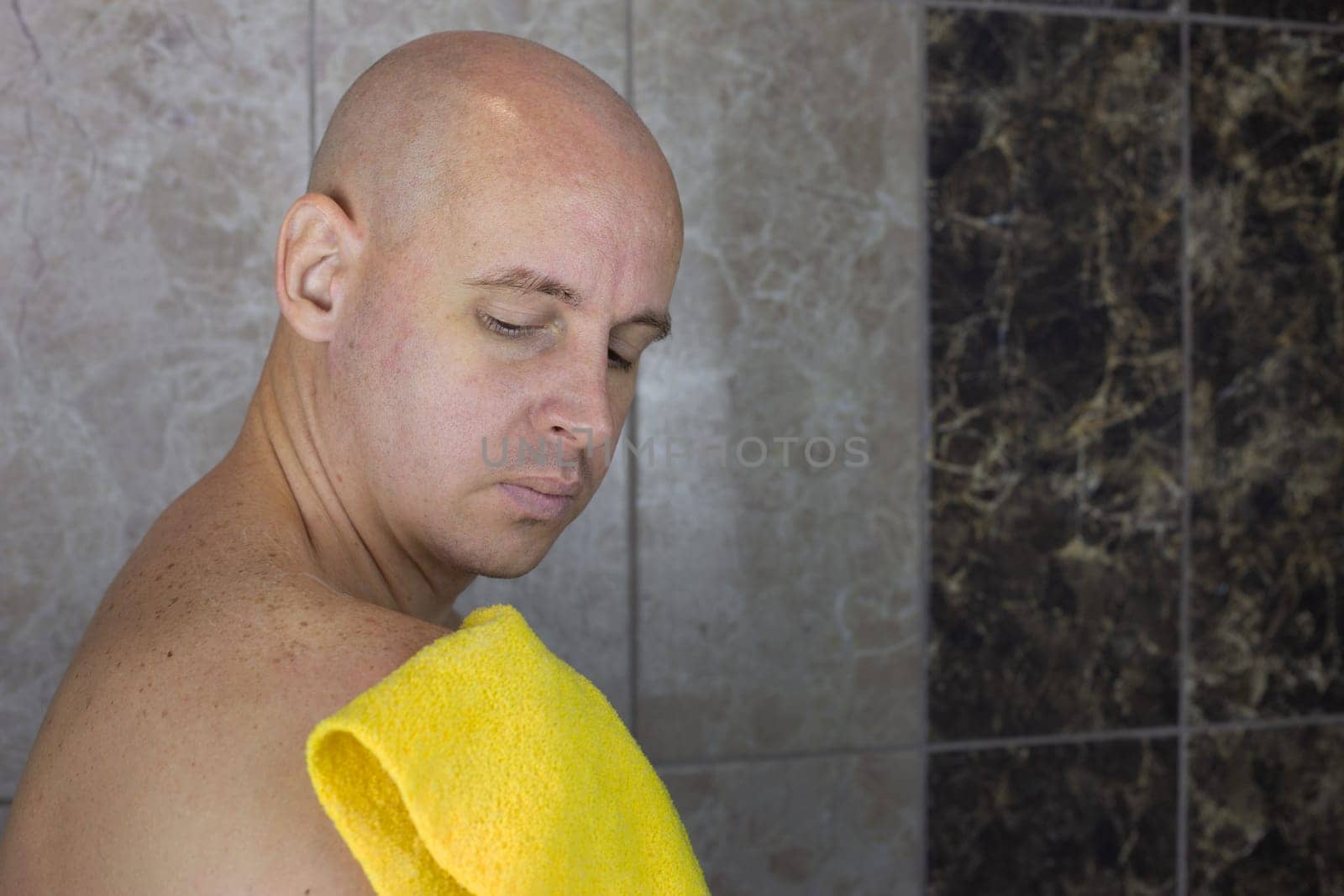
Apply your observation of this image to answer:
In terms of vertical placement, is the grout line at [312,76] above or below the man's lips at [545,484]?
above

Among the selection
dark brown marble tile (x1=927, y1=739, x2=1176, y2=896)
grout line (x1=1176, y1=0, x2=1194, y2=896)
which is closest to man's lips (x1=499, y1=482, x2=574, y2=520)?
dark brown marble tile (x1=927, y1=739, x2=1176, y2=896)

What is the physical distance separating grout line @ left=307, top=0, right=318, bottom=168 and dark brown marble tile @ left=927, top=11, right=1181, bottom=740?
2.52ft

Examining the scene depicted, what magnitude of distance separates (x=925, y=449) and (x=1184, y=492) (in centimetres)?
40

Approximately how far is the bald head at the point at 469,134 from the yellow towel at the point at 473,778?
0.30 metres

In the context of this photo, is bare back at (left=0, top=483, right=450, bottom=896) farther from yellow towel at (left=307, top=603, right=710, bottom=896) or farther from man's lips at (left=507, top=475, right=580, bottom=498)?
man's lips at (left=507, top=475, right=580, bottom=498)

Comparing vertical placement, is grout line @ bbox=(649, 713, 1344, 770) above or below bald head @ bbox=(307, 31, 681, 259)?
below

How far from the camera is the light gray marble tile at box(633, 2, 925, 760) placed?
1.48 metres

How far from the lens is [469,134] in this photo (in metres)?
0.70

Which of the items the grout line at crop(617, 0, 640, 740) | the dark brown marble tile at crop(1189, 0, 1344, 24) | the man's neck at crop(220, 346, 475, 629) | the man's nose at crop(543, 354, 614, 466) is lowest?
the grout line at crop(617, 0, 640, 740)

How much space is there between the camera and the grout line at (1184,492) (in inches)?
65.2

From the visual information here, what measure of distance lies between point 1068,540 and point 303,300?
1.19m

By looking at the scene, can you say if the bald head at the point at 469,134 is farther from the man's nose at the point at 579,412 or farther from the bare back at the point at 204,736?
the bare back at the point at 204,736

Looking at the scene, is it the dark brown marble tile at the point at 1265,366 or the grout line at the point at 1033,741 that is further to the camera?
the dark brown marble tile at the point at 1265,366

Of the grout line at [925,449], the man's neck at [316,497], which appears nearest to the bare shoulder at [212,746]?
the man's neck at [316,497]
